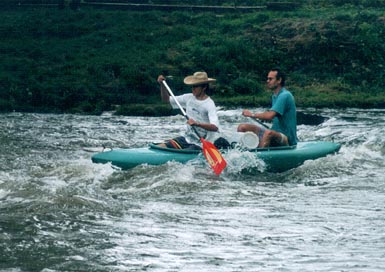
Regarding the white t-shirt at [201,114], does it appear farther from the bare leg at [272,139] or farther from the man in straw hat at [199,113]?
the bare leg at [272,139]

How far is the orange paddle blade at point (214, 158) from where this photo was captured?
467 inches

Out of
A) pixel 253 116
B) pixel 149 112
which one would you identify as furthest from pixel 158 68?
pixel 253 116

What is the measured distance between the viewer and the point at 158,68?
72.0ft

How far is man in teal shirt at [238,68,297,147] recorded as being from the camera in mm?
12492

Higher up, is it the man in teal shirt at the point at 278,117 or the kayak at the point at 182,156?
the man in teal shirt at the point at 278,117

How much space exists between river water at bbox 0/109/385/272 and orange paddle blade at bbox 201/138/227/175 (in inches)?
5.4

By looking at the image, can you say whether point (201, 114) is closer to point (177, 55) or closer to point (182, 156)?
point (182, 156)

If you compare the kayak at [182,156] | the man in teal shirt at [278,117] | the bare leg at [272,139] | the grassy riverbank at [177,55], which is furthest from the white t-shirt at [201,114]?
the grassy riverbank at [177,55]

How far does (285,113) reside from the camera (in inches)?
498

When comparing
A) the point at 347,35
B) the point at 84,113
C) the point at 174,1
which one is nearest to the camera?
the point at 84,113

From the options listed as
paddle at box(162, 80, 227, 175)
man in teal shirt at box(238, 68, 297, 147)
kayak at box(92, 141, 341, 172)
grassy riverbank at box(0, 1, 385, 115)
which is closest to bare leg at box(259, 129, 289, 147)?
man in teal shirt at box(238, 68, 297, 147)

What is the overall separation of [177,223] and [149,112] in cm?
997

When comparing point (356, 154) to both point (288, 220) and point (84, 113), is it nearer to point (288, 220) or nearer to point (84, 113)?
point (288, 220)

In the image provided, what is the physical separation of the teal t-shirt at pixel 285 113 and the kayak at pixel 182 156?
0.70 feet
